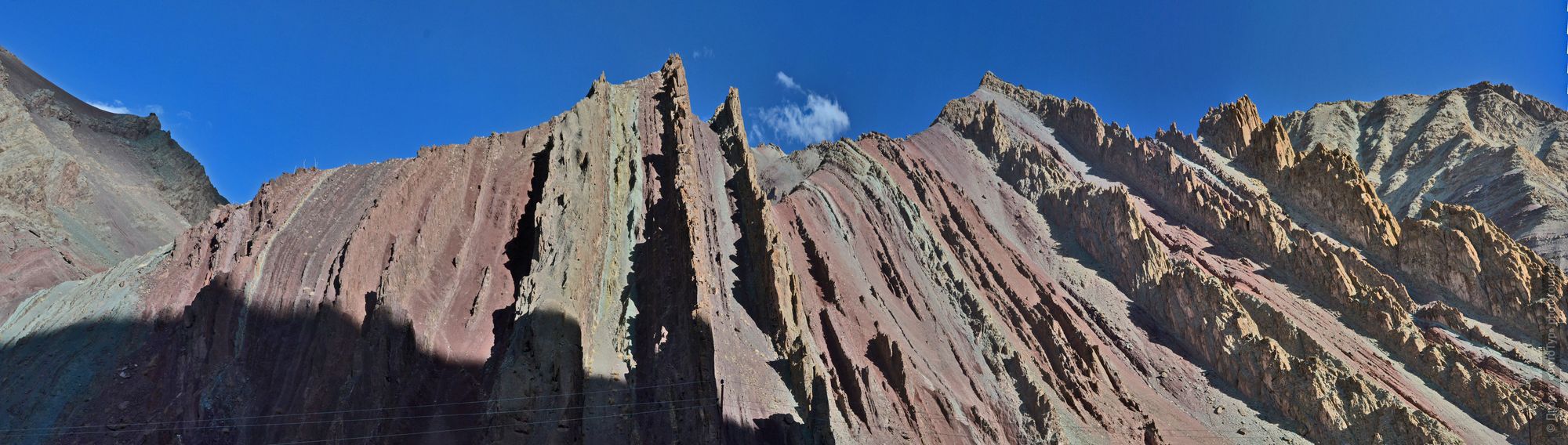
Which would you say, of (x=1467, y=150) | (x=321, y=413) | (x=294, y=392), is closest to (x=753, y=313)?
(x=321, y=413)

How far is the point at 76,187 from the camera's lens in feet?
188

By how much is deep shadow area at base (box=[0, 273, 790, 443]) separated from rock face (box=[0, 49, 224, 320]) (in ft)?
48.3

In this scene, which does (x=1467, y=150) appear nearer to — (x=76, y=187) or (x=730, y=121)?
(x=730, y=121)

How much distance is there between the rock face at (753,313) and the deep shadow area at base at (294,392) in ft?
0.38

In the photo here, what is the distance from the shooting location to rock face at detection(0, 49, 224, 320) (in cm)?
4975

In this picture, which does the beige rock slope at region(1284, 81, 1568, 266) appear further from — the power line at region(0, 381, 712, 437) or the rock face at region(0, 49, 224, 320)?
the rock face at region(0, 49, 224, 320)

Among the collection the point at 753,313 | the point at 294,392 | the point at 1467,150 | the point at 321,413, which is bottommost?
the point at 321,413

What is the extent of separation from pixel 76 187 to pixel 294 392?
3868 cm

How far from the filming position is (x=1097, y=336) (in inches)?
1969

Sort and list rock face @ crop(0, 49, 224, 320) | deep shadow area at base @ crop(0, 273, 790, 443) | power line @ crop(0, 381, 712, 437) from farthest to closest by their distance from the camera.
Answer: rock face @ crop(0, 49, 224, 320) < power line @ crop(0, 381, 712, 437) < deep shadow area at base @ crop(0, 273, 790, 443)

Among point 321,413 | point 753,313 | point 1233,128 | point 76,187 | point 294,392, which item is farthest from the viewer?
point 1233,128

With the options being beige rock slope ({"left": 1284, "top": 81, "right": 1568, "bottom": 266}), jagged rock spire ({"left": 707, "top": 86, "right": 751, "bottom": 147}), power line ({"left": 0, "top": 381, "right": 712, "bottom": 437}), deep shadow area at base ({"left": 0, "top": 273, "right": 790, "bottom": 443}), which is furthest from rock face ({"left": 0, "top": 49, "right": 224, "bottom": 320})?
beige rock slope ({"left": 1284, "top": 81, "right": 1568, "bottom": 266})

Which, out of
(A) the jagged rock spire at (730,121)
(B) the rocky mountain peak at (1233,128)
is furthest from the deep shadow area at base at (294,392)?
(B) the rocky mountain peak at (1233,128)

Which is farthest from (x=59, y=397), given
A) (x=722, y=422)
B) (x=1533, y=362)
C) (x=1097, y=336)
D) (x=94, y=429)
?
(x=1533, y=362)
